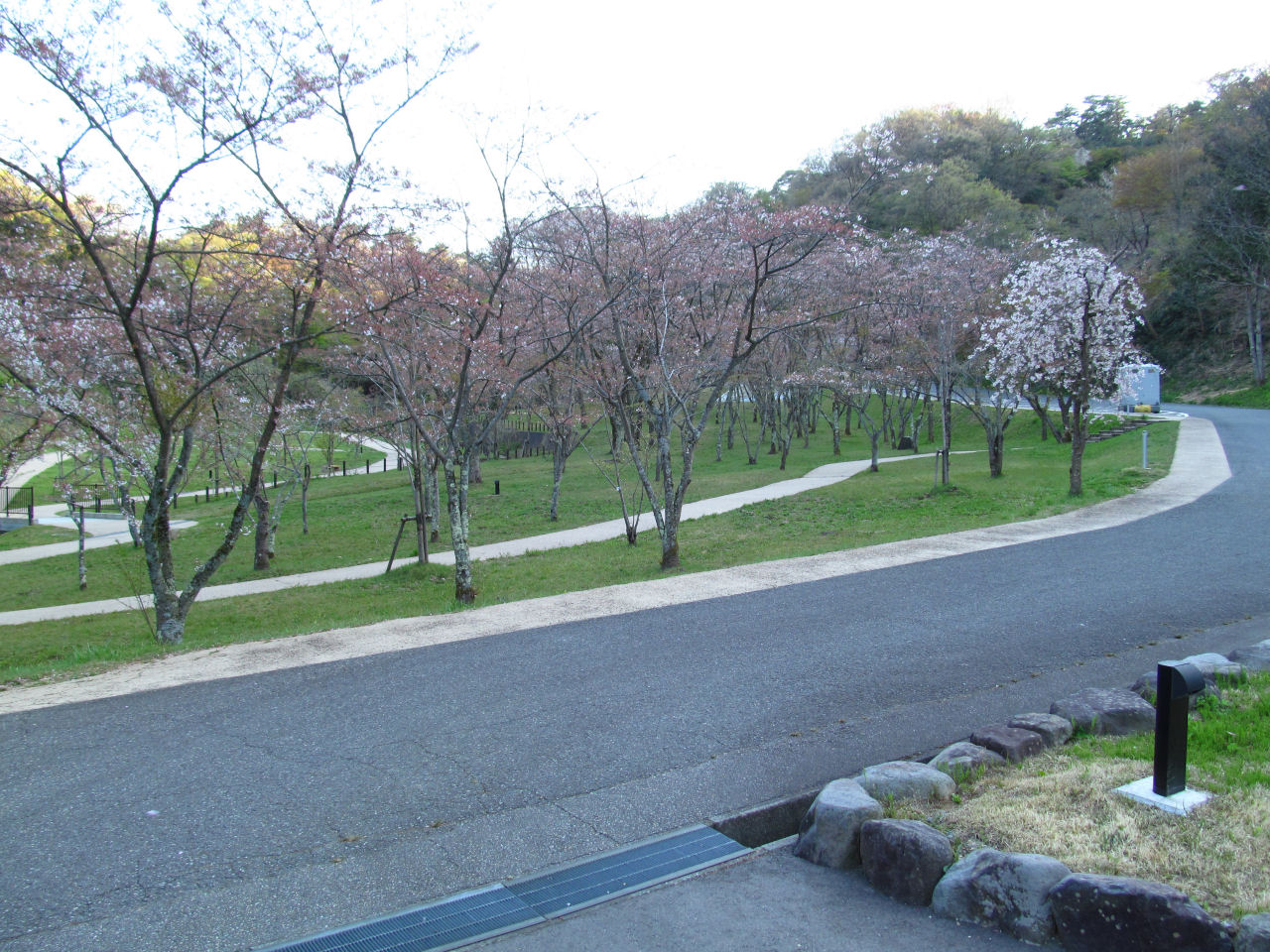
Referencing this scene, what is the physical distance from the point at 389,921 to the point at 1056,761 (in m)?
3.19

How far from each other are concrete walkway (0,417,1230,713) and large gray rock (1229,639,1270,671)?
4.02m

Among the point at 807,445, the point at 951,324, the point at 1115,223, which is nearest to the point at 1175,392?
the point at 1115,223

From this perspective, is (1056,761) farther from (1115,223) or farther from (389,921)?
(1115,223)

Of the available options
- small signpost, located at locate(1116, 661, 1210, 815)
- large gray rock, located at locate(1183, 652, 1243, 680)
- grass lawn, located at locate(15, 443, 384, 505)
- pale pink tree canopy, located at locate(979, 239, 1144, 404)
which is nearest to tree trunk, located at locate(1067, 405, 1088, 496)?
pale pink tree canopy, located at locate(979, 239, 1144, 404)

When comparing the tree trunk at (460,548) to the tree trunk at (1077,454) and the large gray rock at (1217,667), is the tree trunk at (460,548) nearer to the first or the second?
the large gray rock at (1217,667)

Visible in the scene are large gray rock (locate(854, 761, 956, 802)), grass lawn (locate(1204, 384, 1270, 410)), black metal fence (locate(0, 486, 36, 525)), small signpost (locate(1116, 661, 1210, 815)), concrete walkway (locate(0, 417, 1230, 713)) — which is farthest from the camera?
grass lawn (locate(1204, 384, 1270, 410))

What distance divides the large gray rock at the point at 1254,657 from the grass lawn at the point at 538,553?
626 centimetres

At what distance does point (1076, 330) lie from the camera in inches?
647

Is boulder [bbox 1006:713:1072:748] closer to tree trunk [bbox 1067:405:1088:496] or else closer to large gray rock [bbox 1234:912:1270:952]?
large gray rock [bbox 1234:912:1270:952]

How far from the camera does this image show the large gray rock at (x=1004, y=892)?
3035 millimetres

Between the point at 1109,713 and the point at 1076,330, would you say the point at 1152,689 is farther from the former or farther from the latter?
the point at 1076,330

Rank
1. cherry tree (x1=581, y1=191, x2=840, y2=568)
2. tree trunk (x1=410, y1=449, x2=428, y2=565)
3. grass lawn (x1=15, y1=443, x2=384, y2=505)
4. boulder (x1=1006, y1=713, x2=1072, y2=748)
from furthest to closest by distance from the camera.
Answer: grass lawn (x1=15, y1=443, x2=384, y2=505), tree trunk (x1=410, y1=449, x2=428, y2=565), cherry tree (x1=581, y1=191, x2=840, y2=568), boulder (x1=1006, y1=713, x2=1072, y2=748)

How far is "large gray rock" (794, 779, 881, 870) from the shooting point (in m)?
3.59

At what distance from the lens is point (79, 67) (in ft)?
26.8
